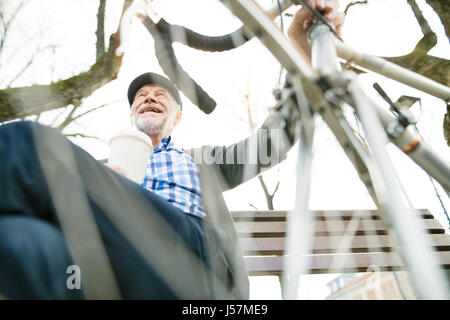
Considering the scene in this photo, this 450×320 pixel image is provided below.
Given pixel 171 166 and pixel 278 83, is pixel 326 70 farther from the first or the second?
pixel 171 166

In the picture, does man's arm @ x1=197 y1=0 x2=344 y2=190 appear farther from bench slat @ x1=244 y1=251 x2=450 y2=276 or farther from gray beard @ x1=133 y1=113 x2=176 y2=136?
bench slat @ x1=244 y1=251 x2=450 y2=276

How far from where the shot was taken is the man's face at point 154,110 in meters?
1.30

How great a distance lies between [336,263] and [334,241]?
0.21m

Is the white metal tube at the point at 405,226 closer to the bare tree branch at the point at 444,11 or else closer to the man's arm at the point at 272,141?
the man's arm at the point at 272,141

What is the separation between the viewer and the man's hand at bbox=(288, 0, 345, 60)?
0.61 m

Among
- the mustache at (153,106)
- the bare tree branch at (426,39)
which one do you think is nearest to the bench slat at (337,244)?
the mustache at (153,106)

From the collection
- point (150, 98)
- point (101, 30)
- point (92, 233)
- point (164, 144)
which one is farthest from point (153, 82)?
point (101, 30)

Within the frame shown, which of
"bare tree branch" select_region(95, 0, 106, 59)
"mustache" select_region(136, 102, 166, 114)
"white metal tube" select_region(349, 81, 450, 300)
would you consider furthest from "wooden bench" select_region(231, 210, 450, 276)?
"bare tree branch" select_region(95, 0, 106, 59)

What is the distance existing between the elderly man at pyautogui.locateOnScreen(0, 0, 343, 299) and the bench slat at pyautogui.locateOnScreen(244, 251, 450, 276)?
0.53 meters

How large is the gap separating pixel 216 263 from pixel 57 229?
0.40 m

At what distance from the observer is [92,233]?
446mm

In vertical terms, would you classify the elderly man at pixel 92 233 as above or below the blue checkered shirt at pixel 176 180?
below

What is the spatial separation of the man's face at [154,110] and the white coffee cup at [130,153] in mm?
246

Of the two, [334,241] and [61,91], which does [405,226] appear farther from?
[61,91]
